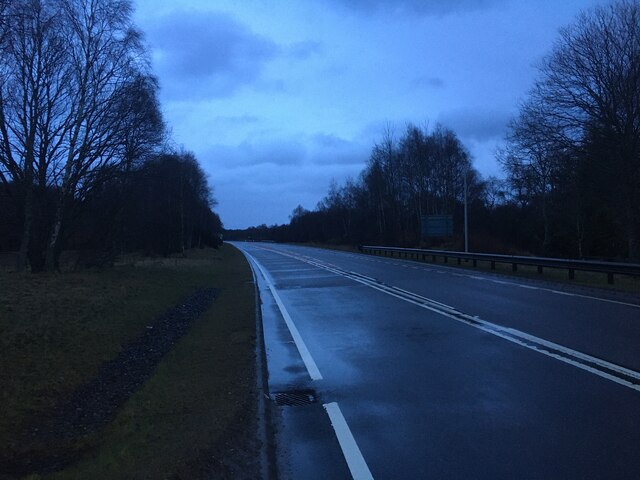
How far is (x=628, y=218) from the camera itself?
107ft

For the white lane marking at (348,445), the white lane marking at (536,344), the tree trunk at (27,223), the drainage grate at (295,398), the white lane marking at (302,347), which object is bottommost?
the drainage grate at (295,398)

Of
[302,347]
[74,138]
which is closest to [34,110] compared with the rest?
[74,138]

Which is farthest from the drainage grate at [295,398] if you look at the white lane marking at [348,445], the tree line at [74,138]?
the tree line at [74,138]

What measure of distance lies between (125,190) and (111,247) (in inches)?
130

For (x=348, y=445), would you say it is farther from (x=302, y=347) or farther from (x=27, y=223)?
(x=27, y=223)

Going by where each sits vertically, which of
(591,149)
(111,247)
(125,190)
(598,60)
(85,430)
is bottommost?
(85,430)

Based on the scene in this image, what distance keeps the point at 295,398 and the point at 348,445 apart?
71.3 inches

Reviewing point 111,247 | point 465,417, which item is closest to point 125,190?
point 111,247

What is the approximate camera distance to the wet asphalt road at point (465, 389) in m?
4.65

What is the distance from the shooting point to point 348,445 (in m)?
5.07

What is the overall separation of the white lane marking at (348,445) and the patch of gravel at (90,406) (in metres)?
Result: 2.48

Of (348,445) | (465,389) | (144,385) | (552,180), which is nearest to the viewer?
(348,445)

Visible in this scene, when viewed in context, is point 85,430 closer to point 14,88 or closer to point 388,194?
point 14,88

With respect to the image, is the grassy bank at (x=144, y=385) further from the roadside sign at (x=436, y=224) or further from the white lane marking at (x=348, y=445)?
the roadside sign at (x=436, y=224)
